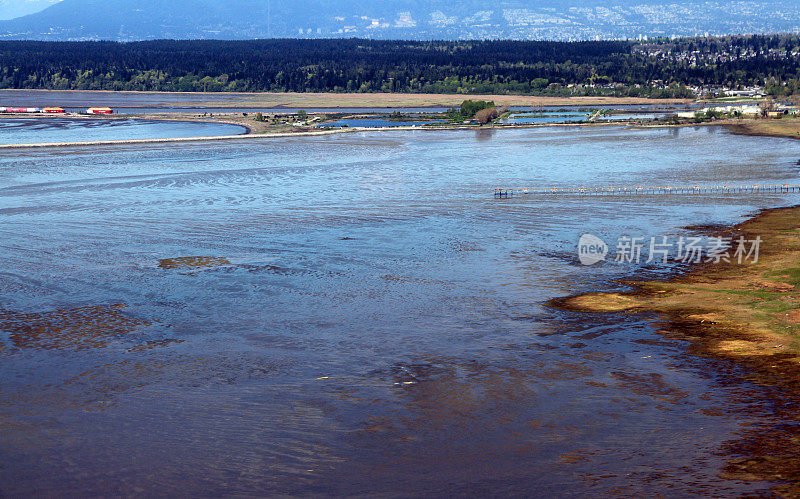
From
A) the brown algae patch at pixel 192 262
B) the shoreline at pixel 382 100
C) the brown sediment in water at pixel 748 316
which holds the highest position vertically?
the shoreline at pixel 382 100

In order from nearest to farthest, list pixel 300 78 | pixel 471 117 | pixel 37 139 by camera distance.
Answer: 1. pixel 37 139
2. pixel 471 117
3. pixel 300 78

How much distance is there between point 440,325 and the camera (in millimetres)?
27453

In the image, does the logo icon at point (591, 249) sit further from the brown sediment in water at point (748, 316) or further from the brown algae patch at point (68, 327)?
the brown algae patch at point (68, 327)

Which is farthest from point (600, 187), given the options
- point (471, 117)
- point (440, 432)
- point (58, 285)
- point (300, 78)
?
point (300, 78)

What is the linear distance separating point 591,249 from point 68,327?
22.1m

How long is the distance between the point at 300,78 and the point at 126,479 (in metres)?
184

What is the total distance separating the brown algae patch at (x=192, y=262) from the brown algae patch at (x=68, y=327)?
603cm

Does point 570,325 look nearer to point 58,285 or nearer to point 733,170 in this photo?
point 58,285

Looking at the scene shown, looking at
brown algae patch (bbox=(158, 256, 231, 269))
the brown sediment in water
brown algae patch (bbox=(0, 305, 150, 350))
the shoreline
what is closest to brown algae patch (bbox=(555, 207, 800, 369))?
the brown sediment in water

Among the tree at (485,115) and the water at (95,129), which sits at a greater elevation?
the tree at (485,115)

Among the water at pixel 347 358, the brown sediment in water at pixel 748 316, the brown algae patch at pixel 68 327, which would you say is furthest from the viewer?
the brown algae patch at pixel 68 327

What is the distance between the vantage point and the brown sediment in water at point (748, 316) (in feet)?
57.5

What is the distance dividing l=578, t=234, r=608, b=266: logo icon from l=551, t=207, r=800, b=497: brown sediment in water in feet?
13.3

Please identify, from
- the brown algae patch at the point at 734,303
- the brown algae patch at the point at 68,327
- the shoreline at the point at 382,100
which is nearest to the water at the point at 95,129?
the shoreline at the point at 382,100
